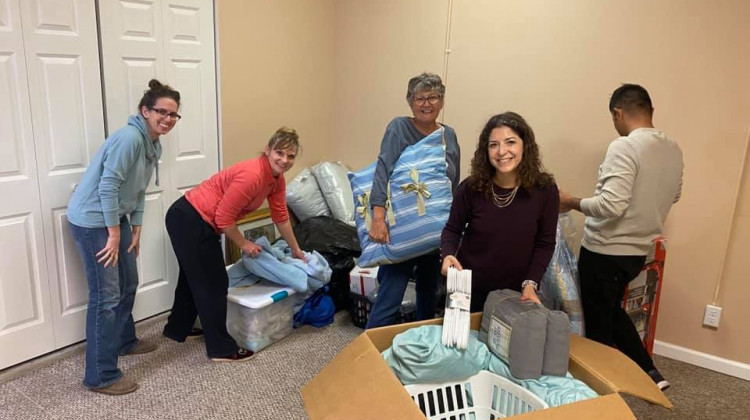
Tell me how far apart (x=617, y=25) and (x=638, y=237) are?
1159 mm

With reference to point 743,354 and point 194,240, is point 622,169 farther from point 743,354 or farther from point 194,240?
point 194,240

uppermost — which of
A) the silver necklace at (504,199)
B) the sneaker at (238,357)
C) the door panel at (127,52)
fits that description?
the door panel at (127,52)

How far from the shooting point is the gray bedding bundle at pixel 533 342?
4.86 ft

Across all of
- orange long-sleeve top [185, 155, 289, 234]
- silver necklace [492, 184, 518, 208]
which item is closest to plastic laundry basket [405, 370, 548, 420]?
silver necklace [492, 184, 518, 208]

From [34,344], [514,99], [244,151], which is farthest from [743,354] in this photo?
[34,344]

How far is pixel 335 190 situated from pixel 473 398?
2275 millimetres

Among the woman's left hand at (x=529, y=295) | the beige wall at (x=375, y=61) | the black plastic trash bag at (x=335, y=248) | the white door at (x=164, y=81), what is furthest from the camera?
the beige wall at (x=375, y=61)

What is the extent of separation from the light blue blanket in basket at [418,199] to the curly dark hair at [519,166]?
0.32 m

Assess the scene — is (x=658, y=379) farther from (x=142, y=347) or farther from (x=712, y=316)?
(x=142, y=347)

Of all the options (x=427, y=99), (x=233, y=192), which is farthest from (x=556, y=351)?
(x=233, y=192)

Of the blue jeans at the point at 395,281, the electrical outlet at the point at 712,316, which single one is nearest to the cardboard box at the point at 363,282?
the blue jeans at the point at 395,281

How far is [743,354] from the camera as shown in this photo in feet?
9.07

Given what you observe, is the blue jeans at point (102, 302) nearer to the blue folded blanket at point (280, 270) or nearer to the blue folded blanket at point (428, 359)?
the blue folded blanket at point (280, 270)

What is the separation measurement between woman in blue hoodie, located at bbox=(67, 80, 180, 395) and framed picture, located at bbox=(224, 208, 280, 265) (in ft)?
2.86
